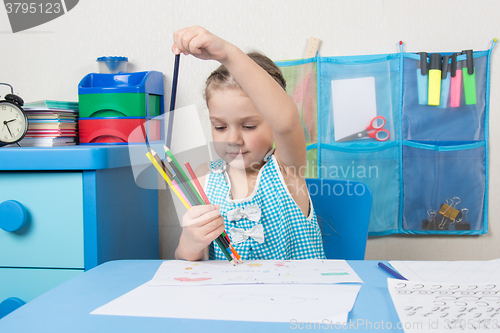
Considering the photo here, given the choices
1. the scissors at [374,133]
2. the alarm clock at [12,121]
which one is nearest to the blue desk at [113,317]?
the alarm clock at [12,121]

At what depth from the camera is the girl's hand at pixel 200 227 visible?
0.53m

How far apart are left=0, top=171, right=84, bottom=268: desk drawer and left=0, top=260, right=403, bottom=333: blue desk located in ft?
1.06

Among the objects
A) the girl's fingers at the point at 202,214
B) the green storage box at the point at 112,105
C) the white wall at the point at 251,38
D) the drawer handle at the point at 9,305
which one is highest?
the white wall at the point at 251,38

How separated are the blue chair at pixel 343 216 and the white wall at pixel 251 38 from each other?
388 millimetres

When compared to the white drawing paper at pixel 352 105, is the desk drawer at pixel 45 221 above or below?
below

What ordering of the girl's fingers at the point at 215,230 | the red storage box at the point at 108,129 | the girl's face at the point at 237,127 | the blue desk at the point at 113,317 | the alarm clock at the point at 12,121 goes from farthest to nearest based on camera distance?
the red storage box at the point at 108,129
the alarm clock at the point at 12,121
the girl's face at the point at 237,127
the girl's fingers at the point at 215,230
the blue desk at the point at 113,317

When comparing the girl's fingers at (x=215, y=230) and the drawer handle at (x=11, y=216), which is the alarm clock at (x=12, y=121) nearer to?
the drawer handle at (x=11, y=216)

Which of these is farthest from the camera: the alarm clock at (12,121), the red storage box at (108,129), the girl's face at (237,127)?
the red storage box at (108,129)

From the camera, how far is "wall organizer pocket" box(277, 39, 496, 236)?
1.07 m

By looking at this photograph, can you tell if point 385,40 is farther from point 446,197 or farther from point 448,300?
point 448,300

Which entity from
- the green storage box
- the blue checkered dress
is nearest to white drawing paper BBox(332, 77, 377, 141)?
the blue checkered dress

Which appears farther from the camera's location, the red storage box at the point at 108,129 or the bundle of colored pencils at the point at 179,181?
the red storage box at the point at 108,129

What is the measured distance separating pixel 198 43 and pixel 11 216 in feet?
1.74

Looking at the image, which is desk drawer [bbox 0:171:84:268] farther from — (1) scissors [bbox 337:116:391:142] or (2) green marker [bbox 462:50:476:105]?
(2) green marker [bbox 462:50:476:105]
